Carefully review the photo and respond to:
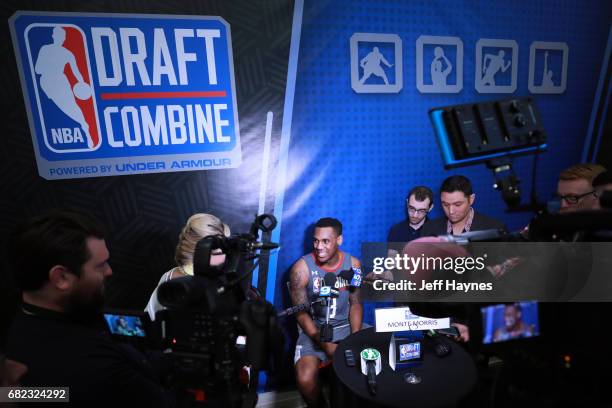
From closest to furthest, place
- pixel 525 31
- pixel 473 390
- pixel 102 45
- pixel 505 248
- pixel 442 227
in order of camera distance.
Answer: pixel 505 248 < pixel 473 390 < pixel 102 45 < pixel 442 227 < pixel 525 31

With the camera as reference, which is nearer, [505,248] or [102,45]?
[505,248]

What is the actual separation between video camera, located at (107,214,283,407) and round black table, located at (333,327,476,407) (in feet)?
3.06

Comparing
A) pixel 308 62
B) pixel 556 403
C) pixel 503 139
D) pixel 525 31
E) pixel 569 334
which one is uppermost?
pixel 525 31

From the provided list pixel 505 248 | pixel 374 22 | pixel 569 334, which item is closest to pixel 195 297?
pixel 505 248

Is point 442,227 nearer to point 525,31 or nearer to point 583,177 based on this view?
point 583,177

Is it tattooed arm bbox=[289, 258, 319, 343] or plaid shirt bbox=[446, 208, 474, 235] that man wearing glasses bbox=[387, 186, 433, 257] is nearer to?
plaid shirt bbox=[446, 208, 474, 235]

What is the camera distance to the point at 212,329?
1393mm

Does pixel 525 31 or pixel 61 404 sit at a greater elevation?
pixel 525 31

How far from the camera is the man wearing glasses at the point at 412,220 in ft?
11.2

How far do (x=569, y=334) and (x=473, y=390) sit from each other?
46.4 inches

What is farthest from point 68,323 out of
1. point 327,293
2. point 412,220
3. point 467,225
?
point 467,225

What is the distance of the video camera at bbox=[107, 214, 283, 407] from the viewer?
1.35 m

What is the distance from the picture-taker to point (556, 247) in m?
1.13

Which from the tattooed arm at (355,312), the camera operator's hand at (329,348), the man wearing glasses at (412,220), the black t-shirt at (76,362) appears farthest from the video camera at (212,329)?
A: the man wearing glasses at (412,220)
